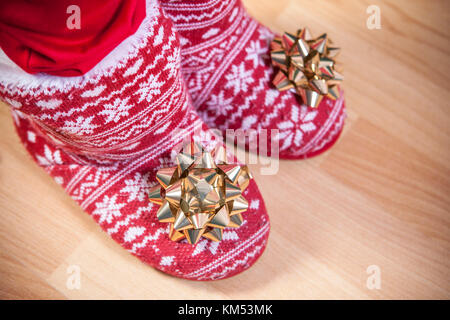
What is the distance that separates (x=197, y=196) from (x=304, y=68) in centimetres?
24

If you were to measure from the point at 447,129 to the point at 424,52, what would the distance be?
0.15m

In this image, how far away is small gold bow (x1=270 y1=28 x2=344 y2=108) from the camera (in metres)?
0.53

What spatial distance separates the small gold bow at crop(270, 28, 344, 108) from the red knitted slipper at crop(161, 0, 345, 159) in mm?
15

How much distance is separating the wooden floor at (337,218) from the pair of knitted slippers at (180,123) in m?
0.07

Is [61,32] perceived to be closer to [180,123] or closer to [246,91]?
[180,123]

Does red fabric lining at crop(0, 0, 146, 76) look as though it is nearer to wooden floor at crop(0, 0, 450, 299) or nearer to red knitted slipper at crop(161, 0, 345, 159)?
red knitted slipper at crop(161, 0, 345, 159)

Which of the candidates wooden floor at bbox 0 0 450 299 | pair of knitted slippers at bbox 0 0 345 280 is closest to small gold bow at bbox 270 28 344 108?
pair of knitted slippers at bbox 0 0 345 280

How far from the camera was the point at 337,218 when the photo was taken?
617mm

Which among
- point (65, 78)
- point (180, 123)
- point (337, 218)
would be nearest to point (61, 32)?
point (65, 78)

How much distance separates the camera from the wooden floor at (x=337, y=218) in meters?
0.58

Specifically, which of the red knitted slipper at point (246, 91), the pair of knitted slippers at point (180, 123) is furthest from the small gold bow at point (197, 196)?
the red knitted slipper at point (246, 91)

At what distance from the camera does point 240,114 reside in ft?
1.84

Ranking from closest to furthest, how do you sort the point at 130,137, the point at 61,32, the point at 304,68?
the point at 61,32, the point at 130,137, the point at 304,68

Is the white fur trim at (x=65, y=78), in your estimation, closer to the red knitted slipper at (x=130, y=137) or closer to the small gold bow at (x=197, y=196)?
the red knitted slipper at (x=130, y=137)
